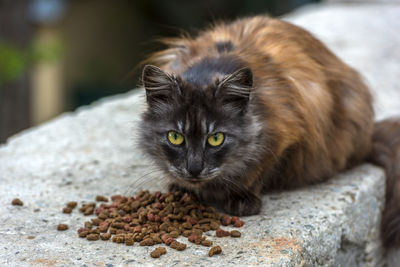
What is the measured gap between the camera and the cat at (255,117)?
3.29m

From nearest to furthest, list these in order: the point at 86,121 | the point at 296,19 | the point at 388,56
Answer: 1. the point at 86,121
2. the point at 388,56
3. the point at 296,19

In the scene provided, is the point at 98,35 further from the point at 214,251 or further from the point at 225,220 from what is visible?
the point at 214,251

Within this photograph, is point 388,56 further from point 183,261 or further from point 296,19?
point 183,261

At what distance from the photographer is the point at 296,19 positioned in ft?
25.9

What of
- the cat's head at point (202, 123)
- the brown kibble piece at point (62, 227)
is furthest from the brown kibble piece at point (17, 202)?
the cat's head at point (202, 123)

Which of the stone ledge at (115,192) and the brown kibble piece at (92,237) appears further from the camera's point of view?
the brown kibble piece at (92,237)

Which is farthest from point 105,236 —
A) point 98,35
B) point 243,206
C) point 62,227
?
point 98,35

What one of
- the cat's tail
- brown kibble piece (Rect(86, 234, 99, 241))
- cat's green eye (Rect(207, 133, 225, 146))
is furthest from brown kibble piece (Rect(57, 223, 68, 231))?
the cat's tail

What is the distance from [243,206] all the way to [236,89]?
80 centimetres

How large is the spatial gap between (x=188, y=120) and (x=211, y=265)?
34.4 inches

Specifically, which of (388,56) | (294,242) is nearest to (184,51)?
(294,242)

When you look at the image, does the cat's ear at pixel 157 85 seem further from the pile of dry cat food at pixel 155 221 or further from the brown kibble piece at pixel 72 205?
the brown kibble piece at pixel 72 205

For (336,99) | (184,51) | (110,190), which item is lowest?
(110,190)

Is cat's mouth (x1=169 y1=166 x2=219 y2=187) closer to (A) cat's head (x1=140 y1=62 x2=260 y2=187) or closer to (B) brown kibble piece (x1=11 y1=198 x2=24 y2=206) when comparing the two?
(A) cat's head (x1=140 y1=62 x2=260 y2=187)
